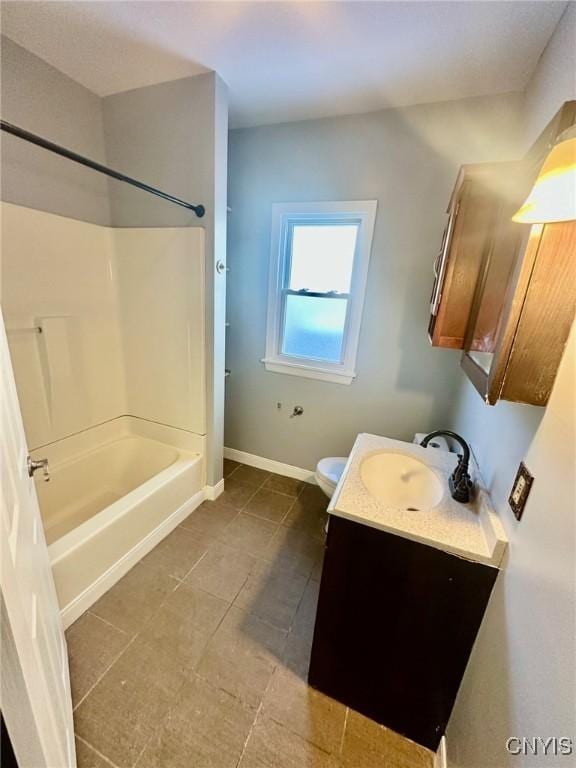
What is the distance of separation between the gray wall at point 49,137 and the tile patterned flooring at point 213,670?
2.16m

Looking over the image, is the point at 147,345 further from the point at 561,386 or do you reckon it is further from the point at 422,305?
the point at 561,386

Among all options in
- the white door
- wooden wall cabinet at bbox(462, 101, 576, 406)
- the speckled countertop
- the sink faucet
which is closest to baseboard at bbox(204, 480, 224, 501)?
the white door

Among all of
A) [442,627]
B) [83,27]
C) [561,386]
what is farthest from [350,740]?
[83,27]

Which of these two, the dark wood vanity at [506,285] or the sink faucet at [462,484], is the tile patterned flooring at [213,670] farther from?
the dark wood vanity at [506,285]

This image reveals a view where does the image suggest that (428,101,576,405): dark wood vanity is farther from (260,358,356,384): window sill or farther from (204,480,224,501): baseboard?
(204,480,224,501): baseboard

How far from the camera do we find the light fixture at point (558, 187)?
22.7 inches

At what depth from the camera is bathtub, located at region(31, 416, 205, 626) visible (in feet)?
4.69

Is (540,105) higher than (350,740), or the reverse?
(540,105)

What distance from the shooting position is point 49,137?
170 centimetres

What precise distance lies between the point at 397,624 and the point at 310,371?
1590 mm

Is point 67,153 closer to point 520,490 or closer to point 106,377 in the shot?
point 106,377

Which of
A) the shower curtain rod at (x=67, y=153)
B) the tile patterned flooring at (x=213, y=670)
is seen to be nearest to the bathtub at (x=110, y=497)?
the tile patterned flooring at (x=213, y=670)

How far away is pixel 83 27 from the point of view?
4.51 feet

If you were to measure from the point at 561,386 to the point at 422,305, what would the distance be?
4.30 feet
